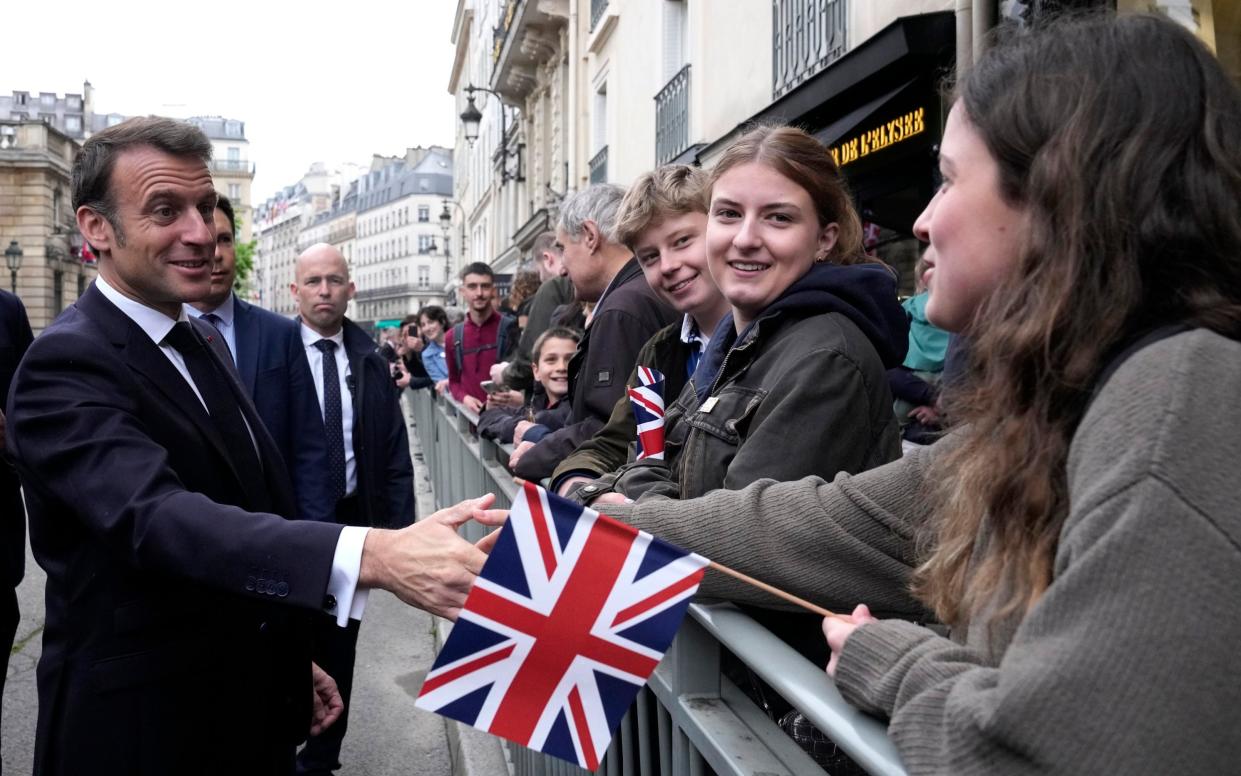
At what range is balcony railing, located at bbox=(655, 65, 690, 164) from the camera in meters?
13.6

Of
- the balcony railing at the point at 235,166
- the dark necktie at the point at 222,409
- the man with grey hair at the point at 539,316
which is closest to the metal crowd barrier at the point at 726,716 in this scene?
the dark necktie at the point at 222,409

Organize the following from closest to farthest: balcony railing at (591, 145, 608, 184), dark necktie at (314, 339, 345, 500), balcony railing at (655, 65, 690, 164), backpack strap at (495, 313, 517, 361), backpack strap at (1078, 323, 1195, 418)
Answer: backpack strap at (1078, 323, 1195, 418) < dark necktie at (314, 339, 345, 500) < backpack strap at (495, 313, 517, 361) < balcony railing at (655, 65, 690, 164) < balcony railing at (591, 145, 608, 184)

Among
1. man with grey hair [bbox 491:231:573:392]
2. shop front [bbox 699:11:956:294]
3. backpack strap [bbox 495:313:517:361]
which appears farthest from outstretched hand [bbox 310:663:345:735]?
backpack strap [bbox 495:313:517:361]

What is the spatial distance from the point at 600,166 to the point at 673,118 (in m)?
4.95

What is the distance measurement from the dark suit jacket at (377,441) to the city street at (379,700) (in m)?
0.92

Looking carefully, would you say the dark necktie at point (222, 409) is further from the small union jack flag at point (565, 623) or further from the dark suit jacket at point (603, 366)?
the dark suit jacket at point (603, 366)

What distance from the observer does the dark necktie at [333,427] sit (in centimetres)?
500

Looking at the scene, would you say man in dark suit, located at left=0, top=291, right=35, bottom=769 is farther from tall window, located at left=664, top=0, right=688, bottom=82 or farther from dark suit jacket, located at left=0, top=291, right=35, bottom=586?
tall window, located at left=664, top=0, right=688, bottom=82

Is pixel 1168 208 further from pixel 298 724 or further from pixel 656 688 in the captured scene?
pixel 298 724

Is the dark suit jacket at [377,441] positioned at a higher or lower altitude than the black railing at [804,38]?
lower

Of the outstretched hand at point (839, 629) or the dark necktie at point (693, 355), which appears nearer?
the outstretched hand at point (839, 629)

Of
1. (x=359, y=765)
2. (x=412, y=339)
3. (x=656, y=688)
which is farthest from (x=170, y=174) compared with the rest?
(x=412, y=339)

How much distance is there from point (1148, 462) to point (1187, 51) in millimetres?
526

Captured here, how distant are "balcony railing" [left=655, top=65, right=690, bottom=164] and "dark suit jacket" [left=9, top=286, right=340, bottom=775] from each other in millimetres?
11276
